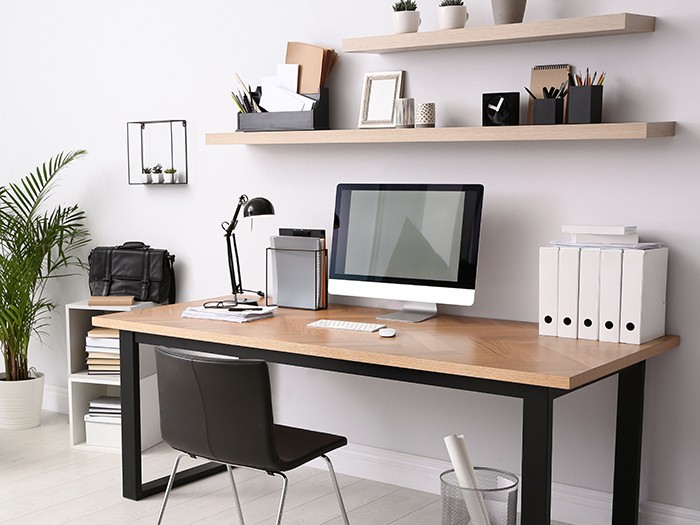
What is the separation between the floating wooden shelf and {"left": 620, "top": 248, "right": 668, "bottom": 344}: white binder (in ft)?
1.22

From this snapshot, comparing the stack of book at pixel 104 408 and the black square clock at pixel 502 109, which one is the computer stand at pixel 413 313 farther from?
the stack of book at pixel 104 408

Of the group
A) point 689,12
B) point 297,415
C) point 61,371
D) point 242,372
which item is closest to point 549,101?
point 689,12

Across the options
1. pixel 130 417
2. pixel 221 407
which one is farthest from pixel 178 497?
pixel 221 407

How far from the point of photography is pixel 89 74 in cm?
450

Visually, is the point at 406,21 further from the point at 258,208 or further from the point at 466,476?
the point at 466,476

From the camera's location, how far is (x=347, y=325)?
314 centimetres

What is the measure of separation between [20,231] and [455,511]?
2623 mm

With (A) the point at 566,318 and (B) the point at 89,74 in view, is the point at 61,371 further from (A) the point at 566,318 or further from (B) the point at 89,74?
(A) the point at 566,318

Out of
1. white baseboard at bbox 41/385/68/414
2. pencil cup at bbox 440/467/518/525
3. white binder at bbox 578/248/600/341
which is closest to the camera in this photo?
pencil cup at bbox 440/467/518/525

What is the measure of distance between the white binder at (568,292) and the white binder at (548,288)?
2cm

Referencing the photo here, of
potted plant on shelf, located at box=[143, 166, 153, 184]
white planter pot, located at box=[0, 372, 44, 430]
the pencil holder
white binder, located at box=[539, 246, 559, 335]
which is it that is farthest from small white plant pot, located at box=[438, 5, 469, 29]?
white planter pot, located at box=[0, 372, 44, 430]


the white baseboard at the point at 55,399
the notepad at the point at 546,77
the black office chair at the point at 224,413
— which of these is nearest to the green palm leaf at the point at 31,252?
the white baseboard at the point at 55,399

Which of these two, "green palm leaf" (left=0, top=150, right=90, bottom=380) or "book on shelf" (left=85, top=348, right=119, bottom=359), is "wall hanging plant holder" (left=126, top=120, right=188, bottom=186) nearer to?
"green palm leaf" (left=0, top=150, right=90, bottom=380)

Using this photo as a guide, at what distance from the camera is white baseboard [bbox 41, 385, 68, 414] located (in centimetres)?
477
